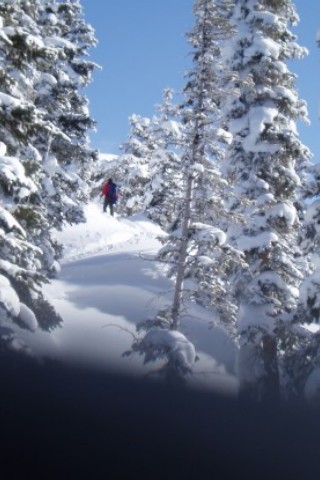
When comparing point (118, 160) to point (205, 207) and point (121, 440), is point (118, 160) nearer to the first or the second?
point (205, 207)

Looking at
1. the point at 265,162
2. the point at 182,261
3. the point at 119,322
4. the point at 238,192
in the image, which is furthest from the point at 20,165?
the point at 265,162

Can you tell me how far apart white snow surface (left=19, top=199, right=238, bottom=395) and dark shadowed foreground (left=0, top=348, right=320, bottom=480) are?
0.28m

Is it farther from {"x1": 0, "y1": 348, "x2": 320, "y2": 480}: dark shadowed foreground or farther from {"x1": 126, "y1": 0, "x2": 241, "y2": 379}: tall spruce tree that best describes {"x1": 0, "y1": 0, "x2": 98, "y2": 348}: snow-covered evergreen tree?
{"x1": 126, "y1": 0, "x2": 241, "y2": 379}: tall spruce tree

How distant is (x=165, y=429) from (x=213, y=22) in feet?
37.4

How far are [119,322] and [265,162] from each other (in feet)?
21.4

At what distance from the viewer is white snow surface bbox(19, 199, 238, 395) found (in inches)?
227

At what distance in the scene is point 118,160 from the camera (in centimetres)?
4688

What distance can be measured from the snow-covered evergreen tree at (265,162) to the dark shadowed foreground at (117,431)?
27.6ft

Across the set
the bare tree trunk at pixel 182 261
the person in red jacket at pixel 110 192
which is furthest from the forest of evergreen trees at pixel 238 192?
the person in red jacket at pixel 110 192

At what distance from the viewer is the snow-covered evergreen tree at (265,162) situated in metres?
13.6

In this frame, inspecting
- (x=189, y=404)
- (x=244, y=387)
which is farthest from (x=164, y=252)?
(x=189, y=404)

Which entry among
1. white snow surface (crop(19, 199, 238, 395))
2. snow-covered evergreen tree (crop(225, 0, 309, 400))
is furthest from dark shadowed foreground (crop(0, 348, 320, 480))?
snow-covered evergreen tree (crop(225, 0, 309, 400))

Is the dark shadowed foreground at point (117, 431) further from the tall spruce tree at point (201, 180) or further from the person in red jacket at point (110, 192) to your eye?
the person in red jacket at point (110, 192)

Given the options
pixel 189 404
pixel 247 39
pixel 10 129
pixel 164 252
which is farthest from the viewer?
pixel 247 39
